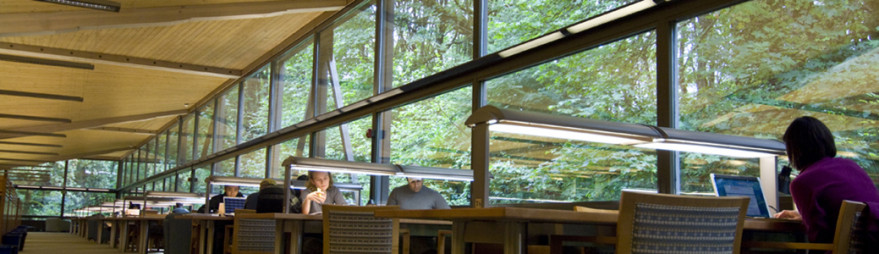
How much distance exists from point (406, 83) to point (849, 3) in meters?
4.68

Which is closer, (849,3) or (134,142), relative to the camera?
(849,3)

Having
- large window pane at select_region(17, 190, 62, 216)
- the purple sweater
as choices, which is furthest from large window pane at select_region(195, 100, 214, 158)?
large window pane at select_region(17, 190, 62, 216)

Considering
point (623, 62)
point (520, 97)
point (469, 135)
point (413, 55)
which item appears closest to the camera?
point (623, 62)

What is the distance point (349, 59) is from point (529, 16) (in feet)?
11.7

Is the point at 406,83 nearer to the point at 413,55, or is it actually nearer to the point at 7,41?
the point at 413,55

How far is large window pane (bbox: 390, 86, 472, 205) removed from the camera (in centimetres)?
677

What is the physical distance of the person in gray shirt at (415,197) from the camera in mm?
6113

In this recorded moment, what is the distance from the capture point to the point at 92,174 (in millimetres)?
27547

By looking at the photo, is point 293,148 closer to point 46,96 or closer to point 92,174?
point 46,96

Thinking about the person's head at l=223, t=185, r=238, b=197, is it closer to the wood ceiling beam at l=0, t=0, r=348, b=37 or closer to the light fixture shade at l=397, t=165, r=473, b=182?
the wood ceiling beam at l=0, t=0, r=348, b=37

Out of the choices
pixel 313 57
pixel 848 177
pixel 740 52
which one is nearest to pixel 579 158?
pixel 740 52

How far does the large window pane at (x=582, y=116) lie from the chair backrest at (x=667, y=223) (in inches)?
89.8

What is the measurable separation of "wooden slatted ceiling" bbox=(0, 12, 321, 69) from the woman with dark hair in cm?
762

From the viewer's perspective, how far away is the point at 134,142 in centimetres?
2294
